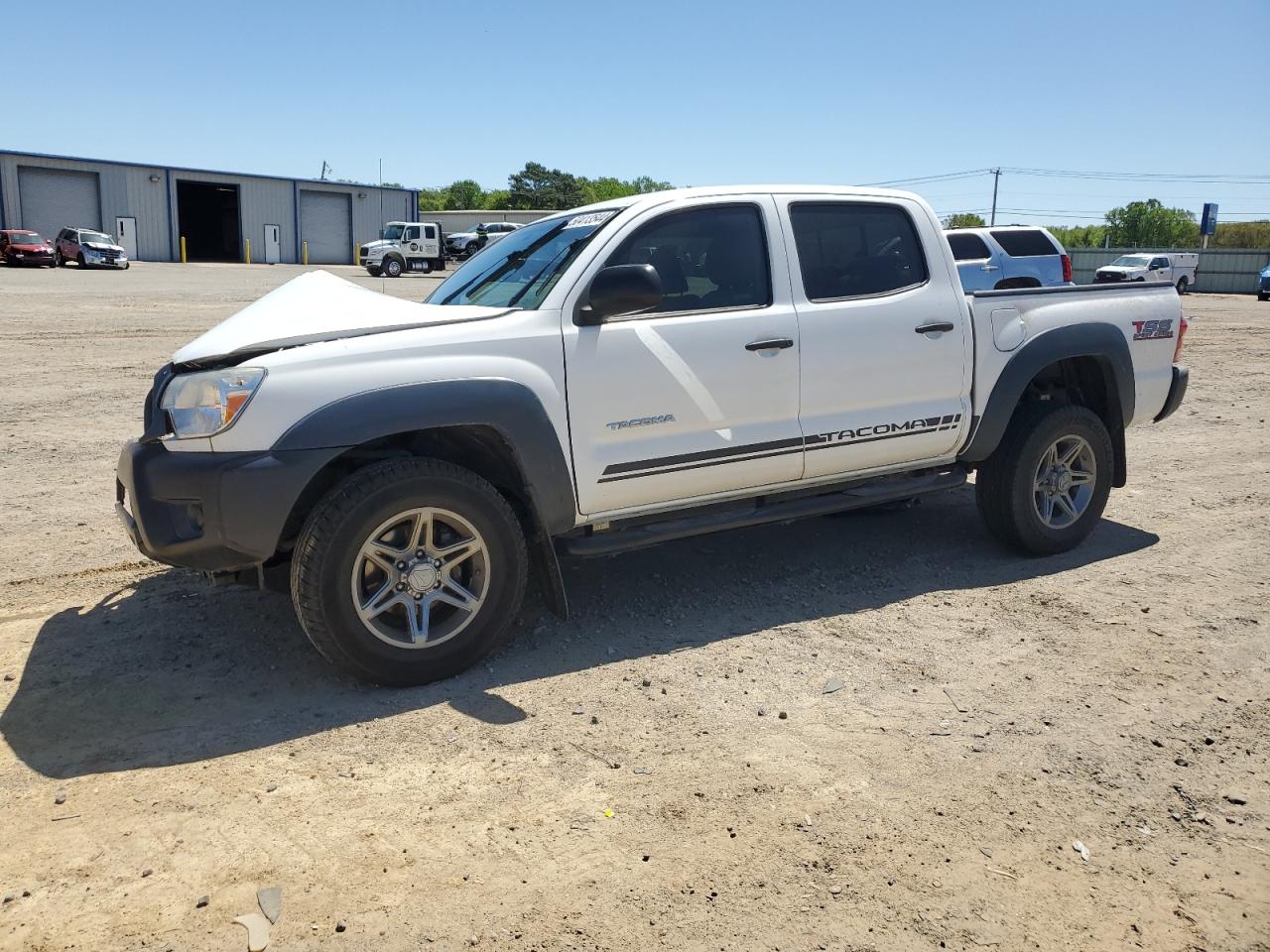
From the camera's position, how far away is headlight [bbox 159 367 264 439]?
3758 mm

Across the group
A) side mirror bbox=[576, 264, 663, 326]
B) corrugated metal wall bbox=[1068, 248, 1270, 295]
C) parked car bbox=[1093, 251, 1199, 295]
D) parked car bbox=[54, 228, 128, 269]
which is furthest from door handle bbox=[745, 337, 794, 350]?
corrugated metal wall bbox=[1068, 248, 1270, 295]

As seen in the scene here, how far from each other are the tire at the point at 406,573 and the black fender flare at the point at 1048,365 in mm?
2691

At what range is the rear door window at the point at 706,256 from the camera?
4566mm

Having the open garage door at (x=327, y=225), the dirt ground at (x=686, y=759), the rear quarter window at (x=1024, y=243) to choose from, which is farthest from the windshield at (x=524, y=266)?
the open garage door at (x=327, y=225)

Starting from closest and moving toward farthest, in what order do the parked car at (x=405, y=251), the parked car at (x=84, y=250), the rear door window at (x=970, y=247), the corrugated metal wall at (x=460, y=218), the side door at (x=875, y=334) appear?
the side door at (x=875, y=334)
the rear door window at (x=970, y=247)
the parked car at (x=84, y=250)
the parked car at (x=405, y=251)
the corrugated metal wall at (x=460, y=218)

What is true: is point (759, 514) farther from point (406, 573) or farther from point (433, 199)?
point (433, 199)

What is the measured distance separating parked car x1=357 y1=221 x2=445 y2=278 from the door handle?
38.0 metres

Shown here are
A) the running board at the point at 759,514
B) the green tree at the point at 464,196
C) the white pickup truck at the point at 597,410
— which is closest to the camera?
the white pickup truck at the point at 597,410

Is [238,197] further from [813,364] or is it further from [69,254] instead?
[813,364]

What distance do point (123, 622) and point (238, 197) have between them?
52.8m

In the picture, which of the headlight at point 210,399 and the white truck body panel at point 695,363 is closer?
the headlight at point 210,399

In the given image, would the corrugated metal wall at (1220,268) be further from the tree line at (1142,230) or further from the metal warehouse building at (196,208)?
the metal warehouse building at (196,208)

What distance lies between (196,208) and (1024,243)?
47.8m

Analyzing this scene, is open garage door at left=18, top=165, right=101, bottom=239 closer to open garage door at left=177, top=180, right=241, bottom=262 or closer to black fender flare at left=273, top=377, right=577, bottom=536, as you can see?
open garage door at left=177, top=180, right=241, bottom=262
